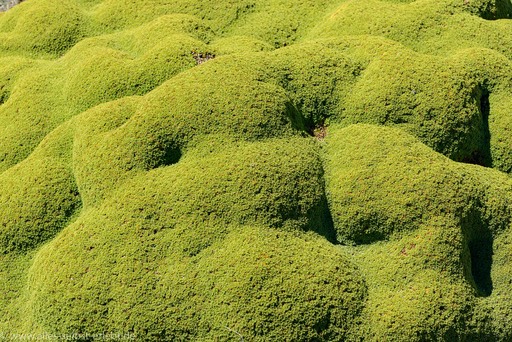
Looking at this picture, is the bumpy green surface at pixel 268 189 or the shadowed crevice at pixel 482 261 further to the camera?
the shadowed crevice at pixel 482 261

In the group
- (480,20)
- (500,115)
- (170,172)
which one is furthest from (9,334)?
(480,20)

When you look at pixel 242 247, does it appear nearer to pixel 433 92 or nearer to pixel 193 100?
pixel 193 100

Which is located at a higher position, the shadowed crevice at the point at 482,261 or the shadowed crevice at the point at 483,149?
the shadowed crevice at the point at 483,149

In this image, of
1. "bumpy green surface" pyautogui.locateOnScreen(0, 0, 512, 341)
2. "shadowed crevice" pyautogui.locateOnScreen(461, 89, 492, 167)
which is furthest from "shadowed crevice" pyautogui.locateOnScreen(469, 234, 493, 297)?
"shadowed crevice" pyautogui.locateOnScreen(461, 89, 492, 167)

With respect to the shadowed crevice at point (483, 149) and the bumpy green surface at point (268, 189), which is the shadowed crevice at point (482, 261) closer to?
the bumpy green surface at point (268, 189)

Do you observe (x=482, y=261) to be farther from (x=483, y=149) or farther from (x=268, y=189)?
(x=268, y=189)

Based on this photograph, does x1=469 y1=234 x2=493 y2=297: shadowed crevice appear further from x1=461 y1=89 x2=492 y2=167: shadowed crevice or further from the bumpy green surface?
x1=461 y1=89 x2=492 y2=167: shadowed crevice

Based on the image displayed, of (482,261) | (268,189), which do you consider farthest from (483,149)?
(268,189)

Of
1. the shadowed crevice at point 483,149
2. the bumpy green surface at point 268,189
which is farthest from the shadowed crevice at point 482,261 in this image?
the shadowed crevice at point 483,149
